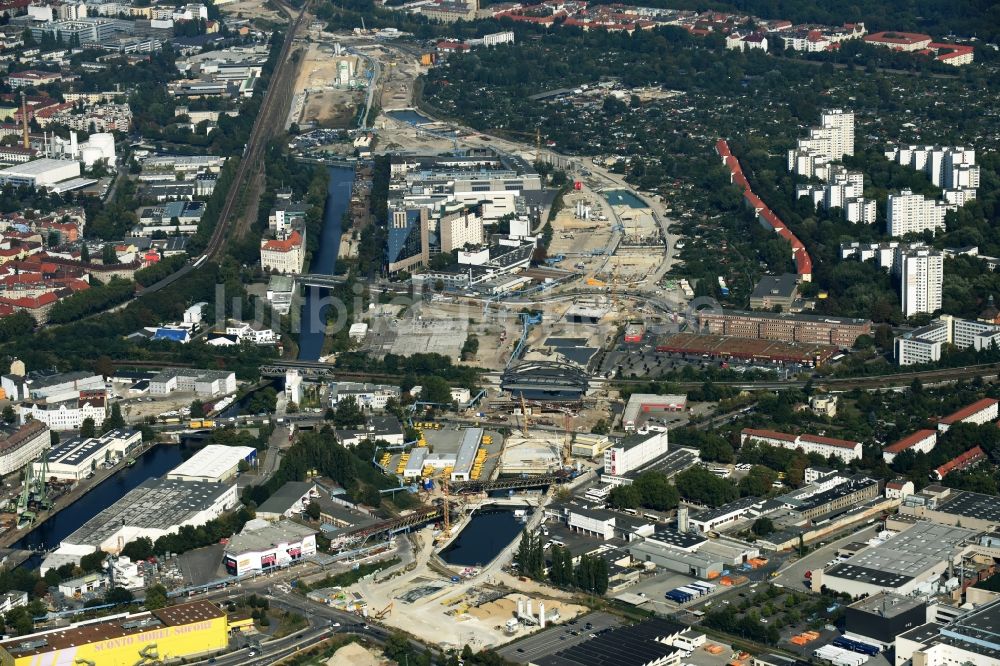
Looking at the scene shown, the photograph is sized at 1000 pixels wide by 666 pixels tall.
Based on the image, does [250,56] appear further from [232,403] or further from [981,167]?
[232,403]

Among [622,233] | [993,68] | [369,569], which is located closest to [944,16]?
[993,68]

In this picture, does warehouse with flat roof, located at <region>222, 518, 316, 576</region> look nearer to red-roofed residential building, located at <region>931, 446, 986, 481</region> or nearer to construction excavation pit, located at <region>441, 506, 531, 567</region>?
construction excavation pit, located at <region>441, 506, 531, 567</region>

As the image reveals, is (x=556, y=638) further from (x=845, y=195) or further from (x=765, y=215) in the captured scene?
(x=845, y=195)

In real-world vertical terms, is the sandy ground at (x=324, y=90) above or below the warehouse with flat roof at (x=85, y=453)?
above

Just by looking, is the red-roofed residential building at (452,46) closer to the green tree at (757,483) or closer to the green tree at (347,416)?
the green tree at (347,416)

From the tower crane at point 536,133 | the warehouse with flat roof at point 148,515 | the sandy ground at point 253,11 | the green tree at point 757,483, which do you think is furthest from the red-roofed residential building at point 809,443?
the sandy ground at point 253,11
